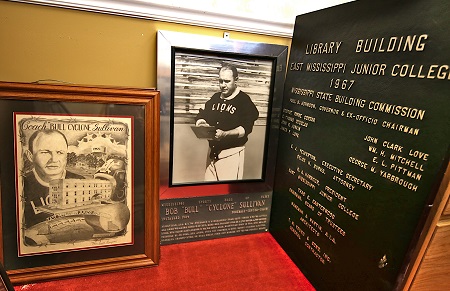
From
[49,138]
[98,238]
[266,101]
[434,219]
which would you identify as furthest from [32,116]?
[434,219]

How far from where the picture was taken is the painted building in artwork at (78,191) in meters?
0.81

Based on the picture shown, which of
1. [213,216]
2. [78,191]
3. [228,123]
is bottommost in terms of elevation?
[213,216]

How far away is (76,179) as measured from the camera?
32.3 inches

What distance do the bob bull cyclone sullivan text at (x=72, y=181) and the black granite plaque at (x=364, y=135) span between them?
550 millimetres

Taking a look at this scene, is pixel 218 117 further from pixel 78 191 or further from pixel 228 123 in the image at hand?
pixel 78 191

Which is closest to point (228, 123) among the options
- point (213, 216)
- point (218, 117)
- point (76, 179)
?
point (218, 117)

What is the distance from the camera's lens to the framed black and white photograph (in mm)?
887

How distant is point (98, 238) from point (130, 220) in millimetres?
105

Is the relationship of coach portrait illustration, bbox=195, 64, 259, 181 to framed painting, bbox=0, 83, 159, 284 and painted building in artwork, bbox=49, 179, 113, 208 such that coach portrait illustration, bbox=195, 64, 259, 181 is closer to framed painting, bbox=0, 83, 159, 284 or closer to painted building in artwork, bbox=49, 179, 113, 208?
framed painting, bbox=0, 83, 159, 284

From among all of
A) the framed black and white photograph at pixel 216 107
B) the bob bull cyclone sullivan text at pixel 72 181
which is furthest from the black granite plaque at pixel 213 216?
the bob bull cyclone sullivan text at pixel 72 181

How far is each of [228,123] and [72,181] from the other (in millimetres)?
511

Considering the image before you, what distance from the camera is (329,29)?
809 mm

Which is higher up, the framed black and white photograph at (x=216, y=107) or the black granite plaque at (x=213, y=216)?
the framed black and white photograph at (x=216, y=107)

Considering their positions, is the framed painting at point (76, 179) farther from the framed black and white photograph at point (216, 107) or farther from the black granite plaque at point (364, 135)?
the black granite plaque at point (364, 135)
